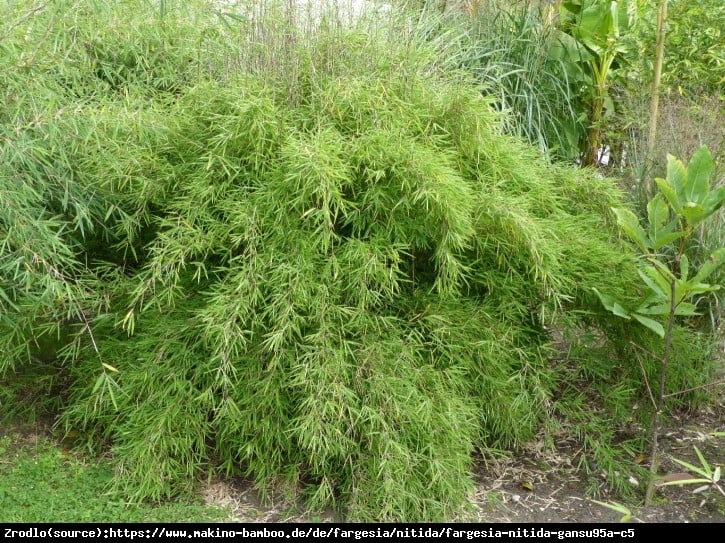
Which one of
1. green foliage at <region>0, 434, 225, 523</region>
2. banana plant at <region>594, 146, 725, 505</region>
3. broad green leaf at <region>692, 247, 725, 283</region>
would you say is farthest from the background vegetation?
broad green leaf at <region>692, 247, 725, 283</region>

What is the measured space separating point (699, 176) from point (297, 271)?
1.57m

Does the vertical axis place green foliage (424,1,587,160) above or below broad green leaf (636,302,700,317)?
above

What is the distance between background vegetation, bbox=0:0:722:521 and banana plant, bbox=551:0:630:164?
2.04 meters

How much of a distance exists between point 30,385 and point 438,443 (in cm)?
192

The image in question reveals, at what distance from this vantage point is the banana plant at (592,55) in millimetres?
5711

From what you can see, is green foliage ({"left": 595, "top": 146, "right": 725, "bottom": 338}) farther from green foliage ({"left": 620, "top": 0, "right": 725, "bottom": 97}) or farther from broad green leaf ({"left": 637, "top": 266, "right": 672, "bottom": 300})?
green foliage ({"left": 620, "top": 0, "right": 725, "bottom": 97})

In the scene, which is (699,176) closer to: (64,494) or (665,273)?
(665,273)

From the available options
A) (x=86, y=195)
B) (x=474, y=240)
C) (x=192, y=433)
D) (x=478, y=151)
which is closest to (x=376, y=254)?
(x=474, y=240)

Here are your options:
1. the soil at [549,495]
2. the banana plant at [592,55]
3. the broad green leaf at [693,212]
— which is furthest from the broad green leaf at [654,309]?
the banana plant at [592,55]

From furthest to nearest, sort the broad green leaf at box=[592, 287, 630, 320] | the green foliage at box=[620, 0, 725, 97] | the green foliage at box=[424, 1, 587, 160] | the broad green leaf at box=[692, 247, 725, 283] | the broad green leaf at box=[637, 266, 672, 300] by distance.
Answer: the green foliage at box=[424, 1, 587, 160] → the green foliage at box=[620, 0, 725, 97] → the broad green leaf at box=[592, 287, 630, 320] → the broad green leaf at box=[637, 266, 672, 300] → the broad green leaf at box=[692, 247, 725, 283]

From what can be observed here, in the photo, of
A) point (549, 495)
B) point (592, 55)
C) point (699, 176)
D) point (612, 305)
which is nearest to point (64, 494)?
point (549, 495)

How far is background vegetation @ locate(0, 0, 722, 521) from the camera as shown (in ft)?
10.2

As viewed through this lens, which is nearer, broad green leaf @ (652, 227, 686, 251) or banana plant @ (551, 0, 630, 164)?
broad green leaf @ (652, 227, 686, 251)

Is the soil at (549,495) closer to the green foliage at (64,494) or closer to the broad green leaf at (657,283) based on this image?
the green foliage at (64,494)
